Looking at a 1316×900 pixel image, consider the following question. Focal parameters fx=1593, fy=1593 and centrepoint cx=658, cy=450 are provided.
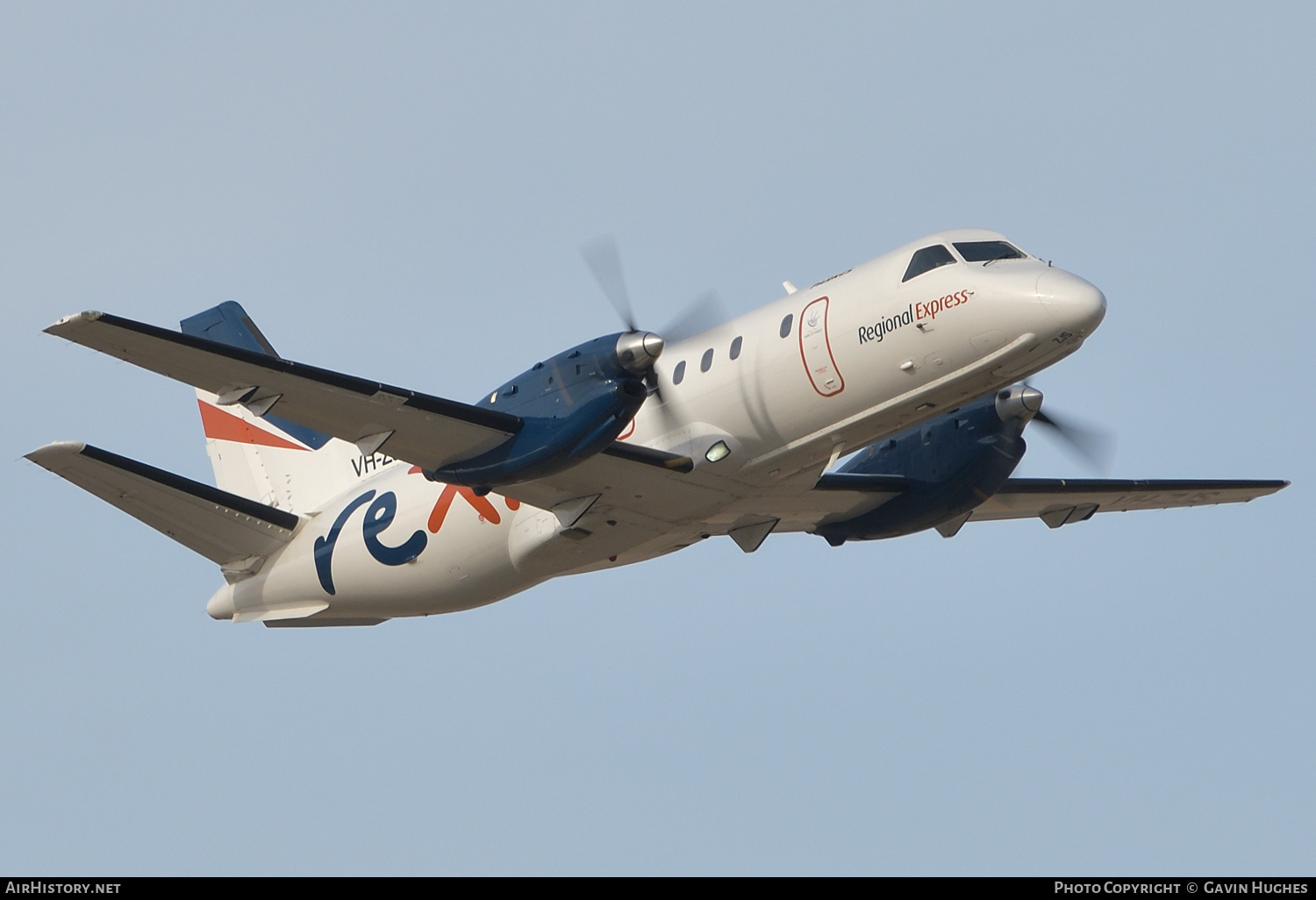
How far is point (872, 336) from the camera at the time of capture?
55.0 ft

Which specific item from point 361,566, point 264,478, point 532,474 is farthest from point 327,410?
point 264,478

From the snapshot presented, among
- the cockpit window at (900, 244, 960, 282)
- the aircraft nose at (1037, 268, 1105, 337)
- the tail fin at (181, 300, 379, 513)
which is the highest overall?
the tail fin at (181, 300, 379, 513)

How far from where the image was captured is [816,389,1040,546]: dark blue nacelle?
19.4 m

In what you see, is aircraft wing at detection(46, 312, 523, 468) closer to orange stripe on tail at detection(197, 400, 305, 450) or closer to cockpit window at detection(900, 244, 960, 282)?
cockpit window at detection(900, 244, 960, 282)

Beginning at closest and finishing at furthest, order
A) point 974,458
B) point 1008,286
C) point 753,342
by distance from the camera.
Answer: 1. point 1008,286
2. point 753,342
3. point 974,458

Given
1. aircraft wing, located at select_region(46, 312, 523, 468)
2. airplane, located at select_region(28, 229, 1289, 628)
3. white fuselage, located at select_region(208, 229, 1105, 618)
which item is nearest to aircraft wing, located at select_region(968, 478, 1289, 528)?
airplane, located at select_region(28, 229, 1289, 628)

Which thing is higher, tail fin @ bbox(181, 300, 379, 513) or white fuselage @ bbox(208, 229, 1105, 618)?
tail fin @ bbox(181, 300, 379, 513)

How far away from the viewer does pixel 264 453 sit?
23094mm

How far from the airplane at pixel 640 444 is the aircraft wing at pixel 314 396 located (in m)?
0.03

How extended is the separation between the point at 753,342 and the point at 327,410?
465cm

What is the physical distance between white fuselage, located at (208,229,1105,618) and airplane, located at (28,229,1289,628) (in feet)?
0.08

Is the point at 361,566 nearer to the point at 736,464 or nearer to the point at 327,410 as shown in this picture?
the point at 327,410

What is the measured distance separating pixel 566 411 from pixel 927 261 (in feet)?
13.7
